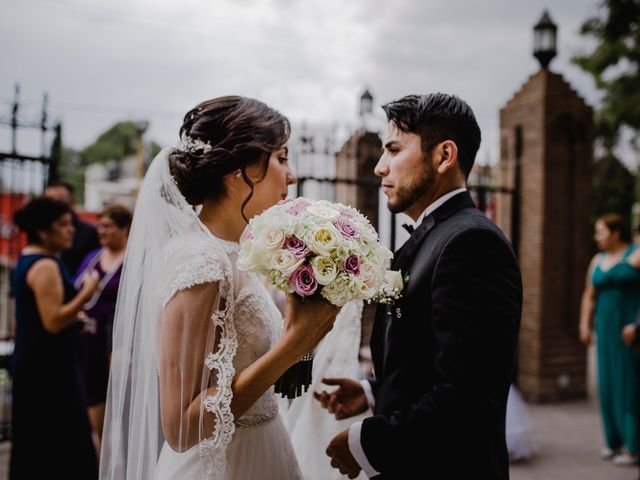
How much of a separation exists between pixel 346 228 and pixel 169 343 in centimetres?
69

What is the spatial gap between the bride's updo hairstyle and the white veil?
10cm

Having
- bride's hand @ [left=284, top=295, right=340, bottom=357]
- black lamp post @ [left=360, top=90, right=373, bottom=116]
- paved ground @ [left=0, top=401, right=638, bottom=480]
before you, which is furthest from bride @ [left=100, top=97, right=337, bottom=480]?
black lamp post @ [left=360, top=90, right=373, bottom=116]

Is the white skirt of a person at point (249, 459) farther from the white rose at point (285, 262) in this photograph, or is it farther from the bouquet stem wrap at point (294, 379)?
the white rose at point (285, 262)

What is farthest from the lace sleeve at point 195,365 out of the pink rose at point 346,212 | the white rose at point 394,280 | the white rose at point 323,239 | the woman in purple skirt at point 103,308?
the woman in purple skirt at point 103,308

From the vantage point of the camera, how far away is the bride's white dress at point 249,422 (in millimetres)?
2070

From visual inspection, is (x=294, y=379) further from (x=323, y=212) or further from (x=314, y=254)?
(x=323, y=212)

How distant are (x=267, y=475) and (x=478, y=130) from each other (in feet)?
5.24

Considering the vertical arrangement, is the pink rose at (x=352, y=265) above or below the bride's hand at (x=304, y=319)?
above

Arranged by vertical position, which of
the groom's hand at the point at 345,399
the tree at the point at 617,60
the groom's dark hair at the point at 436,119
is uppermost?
the tree at the point at 617,60

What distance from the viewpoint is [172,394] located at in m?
1.83

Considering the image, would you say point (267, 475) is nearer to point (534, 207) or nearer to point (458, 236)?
point (458, 236)

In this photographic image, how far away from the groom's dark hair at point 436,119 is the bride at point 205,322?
49 centimetres

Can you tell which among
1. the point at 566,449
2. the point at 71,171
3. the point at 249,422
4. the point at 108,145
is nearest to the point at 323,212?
the point at 249,422

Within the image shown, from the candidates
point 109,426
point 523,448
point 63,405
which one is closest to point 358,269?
point 109,426
